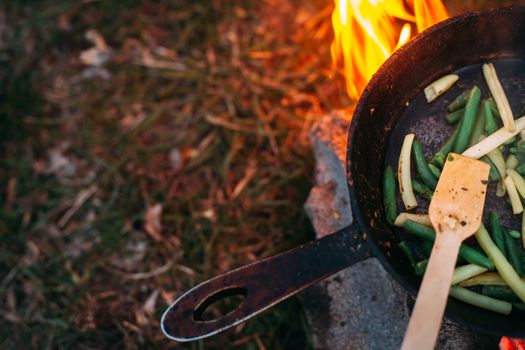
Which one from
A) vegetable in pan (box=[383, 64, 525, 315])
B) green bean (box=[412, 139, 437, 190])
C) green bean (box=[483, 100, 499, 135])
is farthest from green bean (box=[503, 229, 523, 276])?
green bean (box=[483, 100, 499, 135])

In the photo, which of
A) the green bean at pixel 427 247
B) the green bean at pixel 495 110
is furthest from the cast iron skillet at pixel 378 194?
the green bean at pixel 495 110

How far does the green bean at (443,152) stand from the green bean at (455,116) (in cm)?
8

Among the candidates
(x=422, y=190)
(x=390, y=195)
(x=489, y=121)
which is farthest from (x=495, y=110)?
(x=390, y=195)

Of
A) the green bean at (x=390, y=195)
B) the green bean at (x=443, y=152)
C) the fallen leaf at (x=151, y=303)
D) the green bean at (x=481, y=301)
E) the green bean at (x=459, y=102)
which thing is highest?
the green bean at (x=459, y=102)

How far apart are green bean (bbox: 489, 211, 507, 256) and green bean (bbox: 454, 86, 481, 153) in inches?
12.9

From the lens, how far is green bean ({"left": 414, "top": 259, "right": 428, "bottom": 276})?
2.20m

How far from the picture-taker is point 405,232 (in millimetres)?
2447

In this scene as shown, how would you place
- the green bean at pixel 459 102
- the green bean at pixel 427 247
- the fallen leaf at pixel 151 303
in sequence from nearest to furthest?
the green bean at pixel 427 247 < the green bean at pixel 459 102 < the fallen leaf at pixel 151 303

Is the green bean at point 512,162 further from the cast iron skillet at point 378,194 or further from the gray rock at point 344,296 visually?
the gray rock at point 344,296

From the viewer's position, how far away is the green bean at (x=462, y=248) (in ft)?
7.22

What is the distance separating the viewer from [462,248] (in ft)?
7.38

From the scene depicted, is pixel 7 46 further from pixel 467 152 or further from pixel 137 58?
pixel 467 152

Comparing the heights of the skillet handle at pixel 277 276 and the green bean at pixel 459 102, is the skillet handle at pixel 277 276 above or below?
below

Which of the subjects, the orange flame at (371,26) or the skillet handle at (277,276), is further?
the orange flame at (371,26)
